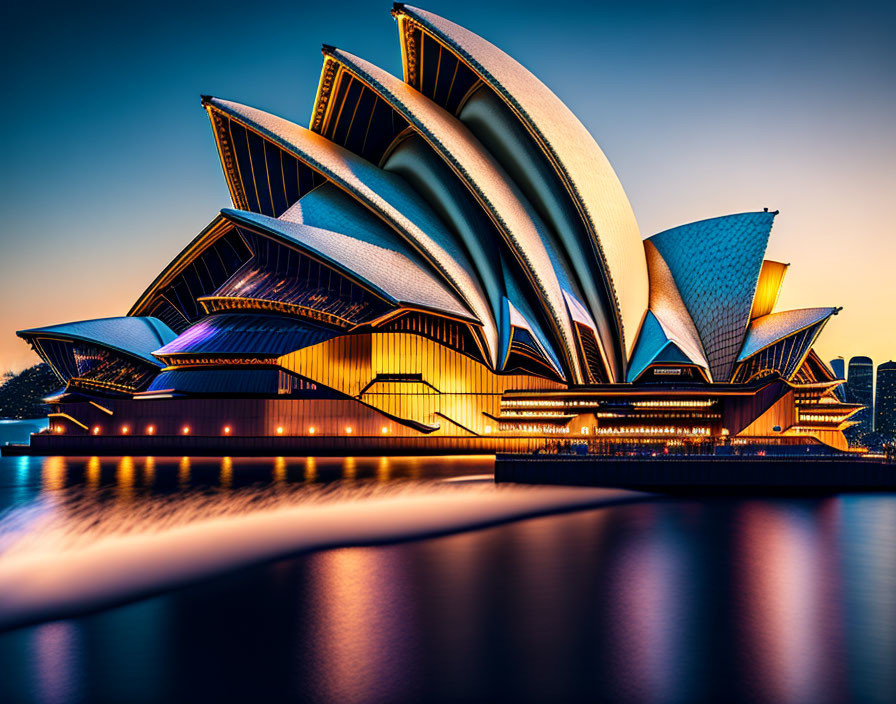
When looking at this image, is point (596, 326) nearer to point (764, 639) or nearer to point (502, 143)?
point (502, 143)

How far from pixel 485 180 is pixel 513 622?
37.0m

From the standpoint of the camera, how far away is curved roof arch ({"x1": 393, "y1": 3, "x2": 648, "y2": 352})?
147ft

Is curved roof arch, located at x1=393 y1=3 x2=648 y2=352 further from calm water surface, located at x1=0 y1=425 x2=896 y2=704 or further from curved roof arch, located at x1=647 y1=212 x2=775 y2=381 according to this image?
calm water surface, located at x1=0 y1=425 x2=896 y2=704

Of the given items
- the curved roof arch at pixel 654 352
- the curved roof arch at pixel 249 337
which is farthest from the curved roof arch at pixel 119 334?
the curved roof arch at pixel 654 352

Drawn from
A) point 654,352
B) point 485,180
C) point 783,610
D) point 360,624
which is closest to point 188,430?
point 485,180

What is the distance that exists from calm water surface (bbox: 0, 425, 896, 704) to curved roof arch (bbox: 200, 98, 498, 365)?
2512 cm

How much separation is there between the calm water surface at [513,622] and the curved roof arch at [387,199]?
25.1 m

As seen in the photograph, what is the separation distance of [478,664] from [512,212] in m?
39.0

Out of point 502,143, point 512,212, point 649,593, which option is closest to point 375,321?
point 512,212

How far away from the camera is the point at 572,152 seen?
4766 centimetres

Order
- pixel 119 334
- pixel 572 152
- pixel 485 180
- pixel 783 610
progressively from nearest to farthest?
1. pixel 783 610
2. pixel 485 180
3. pixel 572 152
4. pixel 119 334

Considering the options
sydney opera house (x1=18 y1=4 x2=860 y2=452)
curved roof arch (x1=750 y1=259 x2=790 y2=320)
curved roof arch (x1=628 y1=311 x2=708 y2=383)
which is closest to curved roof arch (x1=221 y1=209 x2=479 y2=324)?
sydney opera house (x1=18 y1=4 x2=860 y2=452)

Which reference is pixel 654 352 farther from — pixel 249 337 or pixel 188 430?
pixel 188 430

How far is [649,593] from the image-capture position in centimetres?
1534
